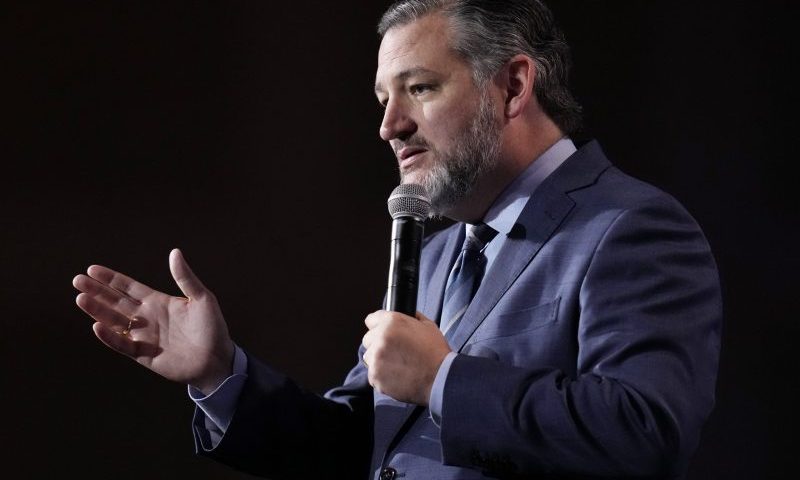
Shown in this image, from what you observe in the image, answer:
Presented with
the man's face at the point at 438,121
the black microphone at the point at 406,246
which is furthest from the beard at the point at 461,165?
the black microphone at the point at 406,246

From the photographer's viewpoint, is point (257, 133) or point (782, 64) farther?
point (257, 133)

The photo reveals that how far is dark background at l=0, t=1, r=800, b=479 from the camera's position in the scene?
2592 millimetres

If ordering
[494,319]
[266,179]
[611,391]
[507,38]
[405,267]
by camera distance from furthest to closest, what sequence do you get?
[266,179], [507,38], [494,319], [405,267], [611,391]

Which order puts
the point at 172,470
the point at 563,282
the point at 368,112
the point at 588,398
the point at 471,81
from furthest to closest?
the point at 368,112 → the point at 172,470 → the point at 471,81 → the point at 563,282 → the point at 588,398

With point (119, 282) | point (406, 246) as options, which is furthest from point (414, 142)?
point (119, 282)

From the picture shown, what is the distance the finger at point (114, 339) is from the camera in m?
1.73

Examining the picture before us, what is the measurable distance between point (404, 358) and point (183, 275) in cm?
52

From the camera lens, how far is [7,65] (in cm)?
273

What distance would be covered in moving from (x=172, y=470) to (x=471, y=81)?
1480 millimetres

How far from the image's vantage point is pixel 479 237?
1.95 meters

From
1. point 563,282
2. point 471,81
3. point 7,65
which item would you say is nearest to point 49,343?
point 7,65

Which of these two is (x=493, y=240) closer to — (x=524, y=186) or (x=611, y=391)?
(x=524, y=186)

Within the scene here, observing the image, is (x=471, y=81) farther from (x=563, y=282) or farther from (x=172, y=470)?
(x=172, y=470)

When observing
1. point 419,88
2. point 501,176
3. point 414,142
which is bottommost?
point 501,176
